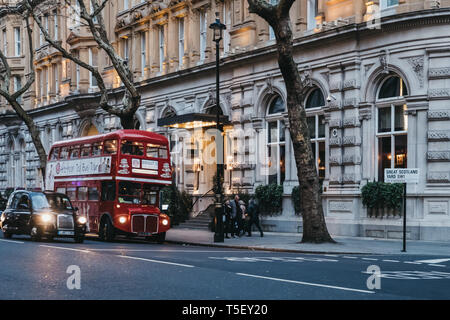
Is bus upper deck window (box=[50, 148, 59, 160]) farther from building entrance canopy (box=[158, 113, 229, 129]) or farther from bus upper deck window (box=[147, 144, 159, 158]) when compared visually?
bus upper deck window (box=[147, 144, 159, 158])

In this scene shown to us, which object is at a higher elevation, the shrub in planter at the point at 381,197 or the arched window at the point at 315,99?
the arched window at the point at 315,99

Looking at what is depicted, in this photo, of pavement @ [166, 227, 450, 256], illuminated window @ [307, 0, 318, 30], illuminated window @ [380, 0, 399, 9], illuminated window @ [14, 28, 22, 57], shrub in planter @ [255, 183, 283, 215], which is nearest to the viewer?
pavement @ [166, 227, 450, 256]

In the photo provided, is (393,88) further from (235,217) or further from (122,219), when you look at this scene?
(122,219)

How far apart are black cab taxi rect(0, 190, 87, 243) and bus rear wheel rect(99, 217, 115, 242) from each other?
55.0 inches

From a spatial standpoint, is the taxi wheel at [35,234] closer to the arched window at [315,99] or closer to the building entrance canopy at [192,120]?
the building entrance canopy at [192,120]

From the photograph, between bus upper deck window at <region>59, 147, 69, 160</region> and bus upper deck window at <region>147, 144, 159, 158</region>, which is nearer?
bus upper deck window at <region>147, 144, 159, 158</region>

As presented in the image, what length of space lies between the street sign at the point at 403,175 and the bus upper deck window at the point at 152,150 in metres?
9.37

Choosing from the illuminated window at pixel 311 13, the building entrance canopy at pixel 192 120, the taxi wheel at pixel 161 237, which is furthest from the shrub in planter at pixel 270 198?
the illuminated window at pixel 311 13

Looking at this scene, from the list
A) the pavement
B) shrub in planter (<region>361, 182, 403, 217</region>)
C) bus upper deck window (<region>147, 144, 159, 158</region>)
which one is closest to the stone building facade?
shrub in planter (<region>361, 182, 403, 217</region>)

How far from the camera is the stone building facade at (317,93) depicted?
984 inches

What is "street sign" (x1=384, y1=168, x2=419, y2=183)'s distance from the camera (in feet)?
67.7

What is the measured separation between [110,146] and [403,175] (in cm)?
1096
